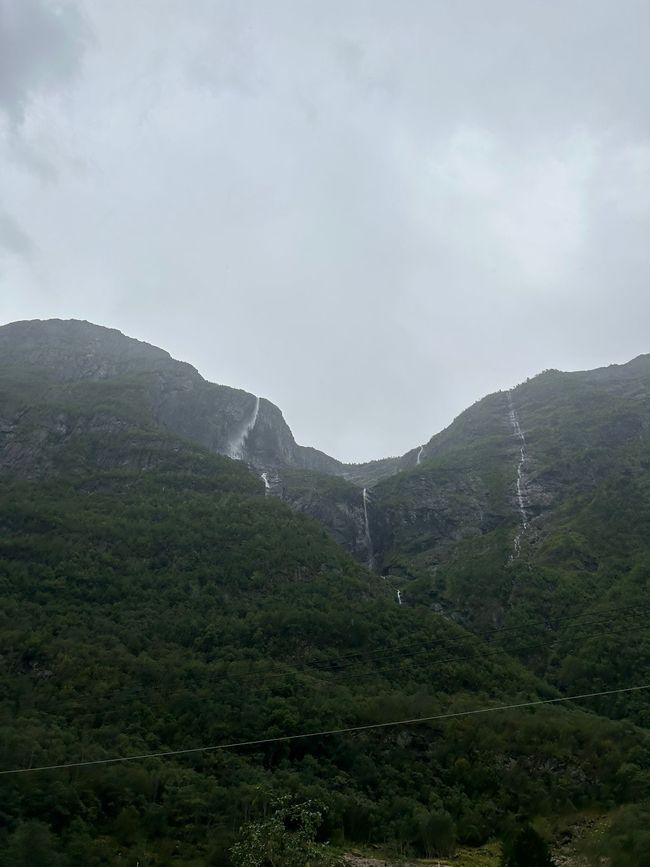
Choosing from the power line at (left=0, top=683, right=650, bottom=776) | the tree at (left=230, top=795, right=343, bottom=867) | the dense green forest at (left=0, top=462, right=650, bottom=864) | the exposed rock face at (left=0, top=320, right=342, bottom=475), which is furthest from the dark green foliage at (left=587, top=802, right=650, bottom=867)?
the exposed rock face at (left=0, top=320, right=342, bottom=475)

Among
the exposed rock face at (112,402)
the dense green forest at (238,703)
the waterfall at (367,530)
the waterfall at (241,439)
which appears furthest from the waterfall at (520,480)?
the waterfall at (241,439)

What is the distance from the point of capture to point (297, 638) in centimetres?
5903

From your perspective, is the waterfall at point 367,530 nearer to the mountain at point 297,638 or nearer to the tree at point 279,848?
the mountain at point 297,638

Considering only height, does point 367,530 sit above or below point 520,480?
below

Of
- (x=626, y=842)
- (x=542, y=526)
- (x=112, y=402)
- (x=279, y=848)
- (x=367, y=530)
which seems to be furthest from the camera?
→ (x=112, y=402)

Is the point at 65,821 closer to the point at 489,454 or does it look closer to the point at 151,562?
the point at 151,562

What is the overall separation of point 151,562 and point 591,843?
149 feet

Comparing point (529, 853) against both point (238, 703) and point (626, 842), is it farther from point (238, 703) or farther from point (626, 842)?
point (238, 703)

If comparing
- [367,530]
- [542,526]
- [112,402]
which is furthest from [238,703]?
[112,402]

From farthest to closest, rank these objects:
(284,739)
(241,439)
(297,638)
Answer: (241,439), (297,638), (284,739)

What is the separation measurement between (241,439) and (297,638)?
80.8 m

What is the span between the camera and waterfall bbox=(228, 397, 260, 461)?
134750 millimetres

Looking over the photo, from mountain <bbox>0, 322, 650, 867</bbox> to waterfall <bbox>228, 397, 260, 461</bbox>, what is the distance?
20.3 m

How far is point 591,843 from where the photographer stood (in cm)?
3550
